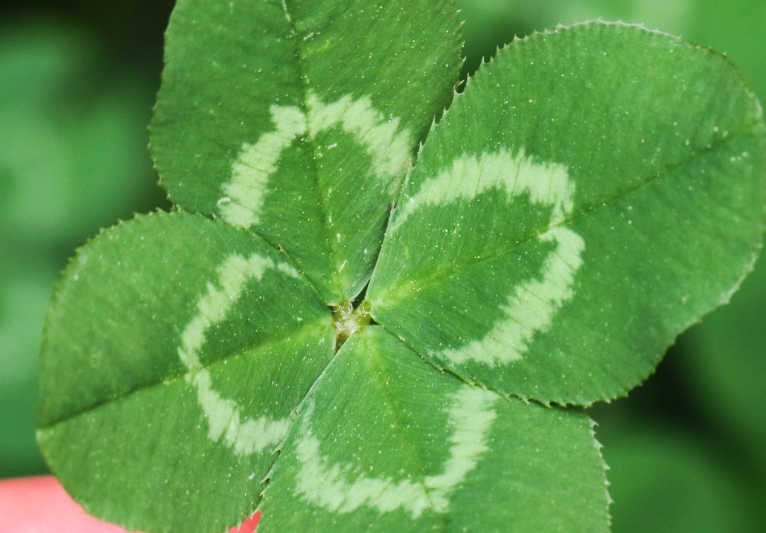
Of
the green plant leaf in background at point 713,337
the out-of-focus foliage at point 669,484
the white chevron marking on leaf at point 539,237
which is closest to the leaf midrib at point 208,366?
the white chevron marking on leaf at point 539,237

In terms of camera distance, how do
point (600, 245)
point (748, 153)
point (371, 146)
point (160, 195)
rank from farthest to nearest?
point (160, 195) → point (371, 146) → point (600, 245) → point (748, 153)

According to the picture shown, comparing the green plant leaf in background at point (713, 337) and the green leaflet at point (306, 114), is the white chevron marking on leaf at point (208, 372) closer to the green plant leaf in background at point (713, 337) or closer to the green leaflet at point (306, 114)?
the green leaflet at point (306, 114)

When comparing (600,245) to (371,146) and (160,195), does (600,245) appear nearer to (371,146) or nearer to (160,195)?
(371,146)

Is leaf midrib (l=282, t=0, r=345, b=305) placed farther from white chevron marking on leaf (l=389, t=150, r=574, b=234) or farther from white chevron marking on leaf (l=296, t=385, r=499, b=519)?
white chevron marking on leaf (l=296, t=385, r=499, b=519)

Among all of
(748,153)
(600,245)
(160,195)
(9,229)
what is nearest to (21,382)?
(9,229)

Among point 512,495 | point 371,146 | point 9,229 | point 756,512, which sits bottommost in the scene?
point 756,512

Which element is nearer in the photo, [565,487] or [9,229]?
[565,487]

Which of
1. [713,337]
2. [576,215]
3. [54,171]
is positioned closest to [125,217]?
[54,171]
